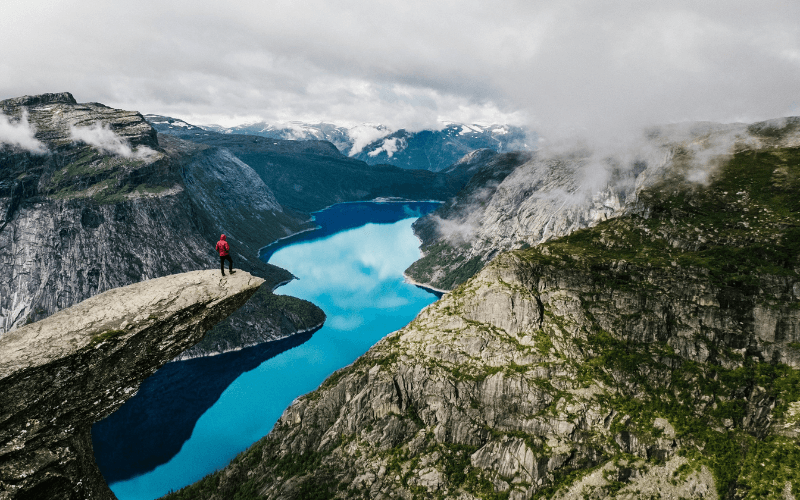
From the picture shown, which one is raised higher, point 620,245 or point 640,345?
point 620,245

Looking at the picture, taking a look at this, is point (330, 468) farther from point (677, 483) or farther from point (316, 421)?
point (677, 483)

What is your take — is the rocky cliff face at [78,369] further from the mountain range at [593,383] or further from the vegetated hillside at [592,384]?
the vegetated hillside at [592,384]

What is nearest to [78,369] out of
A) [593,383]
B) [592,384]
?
[592,384]

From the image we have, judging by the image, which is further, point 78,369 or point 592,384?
point 592,384

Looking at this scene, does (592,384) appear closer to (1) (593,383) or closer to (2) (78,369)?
(1) (593,383)

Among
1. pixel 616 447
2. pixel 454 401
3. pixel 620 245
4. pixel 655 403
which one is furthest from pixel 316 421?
pixel 620 245
